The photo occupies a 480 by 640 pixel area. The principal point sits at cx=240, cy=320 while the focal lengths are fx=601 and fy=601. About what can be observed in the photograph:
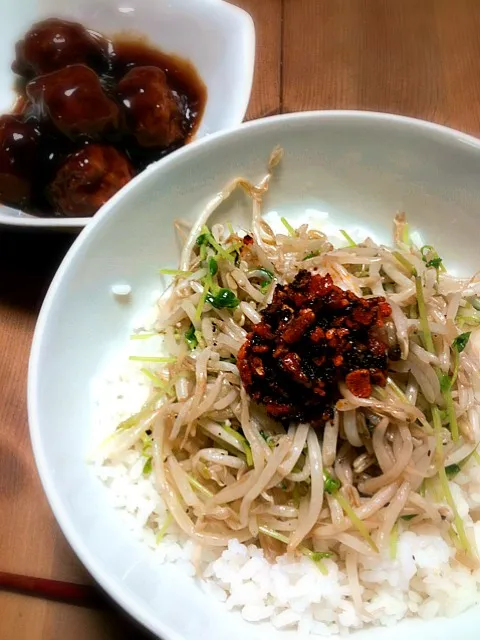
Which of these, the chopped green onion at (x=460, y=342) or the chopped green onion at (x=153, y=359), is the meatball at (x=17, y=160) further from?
the chopped green onion at (x=460, y=342)

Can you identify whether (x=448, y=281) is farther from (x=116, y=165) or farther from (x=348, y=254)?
(x=116, y=165)

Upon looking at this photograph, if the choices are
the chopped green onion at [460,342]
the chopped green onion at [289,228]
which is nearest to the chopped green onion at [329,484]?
the chopped green onion at [460,342]

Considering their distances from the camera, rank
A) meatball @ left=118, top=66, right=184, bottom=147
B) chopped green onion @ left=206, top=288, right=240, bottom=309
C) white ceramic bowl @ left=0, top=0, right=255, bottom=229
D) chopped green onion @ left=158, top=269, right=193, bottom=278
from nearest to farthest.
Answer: chopped green onion @ left=206, top=288, right=240, bottom=309 → chopped green onion @ left=158, top=269, right=193, bottom=278 → meatball @ left=118, top=66, right=184, bottom=147 → white ceramic bowl @ left=0, top=0, right=255, bottom=229

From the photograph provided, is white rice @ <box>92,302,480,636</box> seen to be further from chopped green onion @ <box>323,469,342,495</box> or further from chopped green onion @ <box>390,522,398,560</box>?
chopped green onion @ <box>323,469,342,495</box>

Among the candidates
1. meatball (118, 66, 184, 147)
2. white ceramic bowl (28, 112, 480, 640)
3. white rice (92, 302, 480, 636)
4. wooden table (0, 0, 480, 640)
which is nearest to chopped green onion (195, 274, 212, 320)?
white ceramic bowl (28, 112, 480, 640)

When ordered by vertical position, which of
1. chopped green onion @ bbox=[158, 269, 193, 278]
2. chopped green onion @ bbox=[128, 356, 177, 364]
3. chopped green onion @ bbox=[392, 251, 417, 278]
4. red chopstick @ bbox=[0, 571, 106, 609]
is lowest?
red chopstick @ bbox=[0, 571, 106, 609]

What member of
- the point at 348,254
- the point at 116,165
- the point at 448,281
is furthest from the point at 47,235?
the point at 448,281
